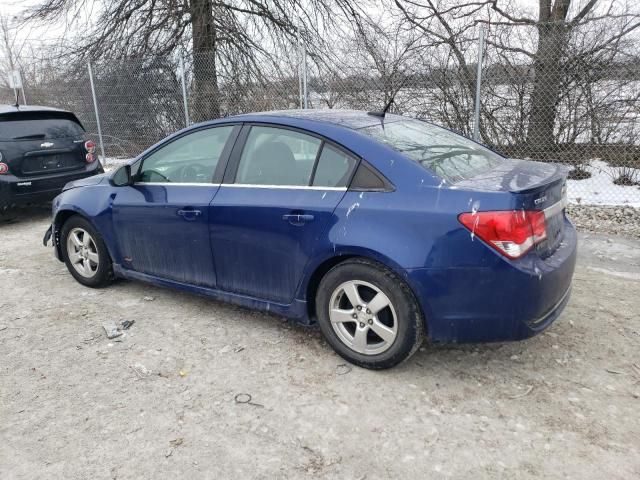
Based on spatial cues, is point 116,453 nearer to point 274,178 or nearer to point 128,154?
point 274,178

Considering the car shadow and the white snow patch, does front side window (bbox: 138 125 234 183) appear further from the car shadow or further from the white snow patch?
the car shadow

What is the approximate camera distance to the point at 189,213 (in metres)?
3.62

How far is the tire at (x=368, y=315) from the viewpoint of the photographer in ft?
9.32

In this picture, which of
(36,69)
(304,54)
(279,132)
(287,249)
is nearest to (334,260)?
(287,249)

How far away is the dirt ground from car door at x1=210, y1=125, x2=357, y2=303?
1.60ft

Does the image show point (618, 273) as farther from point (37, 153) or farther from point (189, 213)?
point (37, 153)

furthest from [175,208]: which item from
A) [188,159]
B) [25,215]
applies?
[25,215]

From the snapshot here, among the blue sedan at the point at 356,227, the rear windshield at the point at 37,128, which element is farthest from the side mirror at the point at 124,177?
the rear windshield at the point at 37,128

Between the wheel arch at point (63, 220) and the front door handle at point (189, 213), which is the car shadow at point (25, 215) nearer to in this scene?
the wheel arch at point (63, 220)

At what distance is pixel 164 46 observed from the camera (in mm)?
11156

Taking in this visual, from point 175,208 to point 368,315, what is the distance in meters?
1.66

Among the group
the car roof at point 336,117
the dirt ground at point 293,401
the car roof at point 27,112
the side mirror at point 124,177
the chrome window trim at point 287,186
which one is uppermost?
the car roof at point 27,112

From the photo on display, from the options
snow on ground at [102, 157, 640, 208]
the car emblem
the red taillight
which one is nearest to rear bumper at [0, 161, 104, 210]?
the red taillight

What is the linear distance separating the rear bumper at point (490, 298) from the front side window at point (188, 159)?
1.73 m
